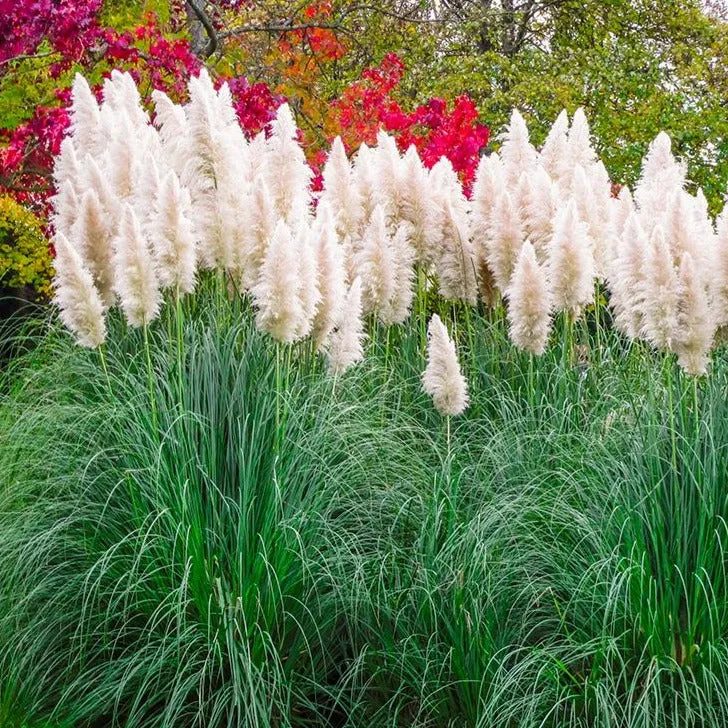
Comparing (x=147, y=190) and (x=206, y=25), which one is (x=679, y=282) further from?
(x=206, y=25)

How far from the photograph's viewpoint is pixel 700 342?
15.0ft

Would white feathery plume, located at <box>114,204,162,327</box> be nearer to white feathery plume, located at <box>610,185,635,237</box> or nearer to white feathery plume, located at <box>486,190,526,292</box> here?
white feathery plume, located at <box>486,190,526,292</box>

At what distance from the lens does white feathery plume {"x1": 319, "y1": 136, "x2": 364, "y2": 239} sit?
6832 mm

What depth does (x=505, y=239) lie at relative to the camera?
21.2 ft

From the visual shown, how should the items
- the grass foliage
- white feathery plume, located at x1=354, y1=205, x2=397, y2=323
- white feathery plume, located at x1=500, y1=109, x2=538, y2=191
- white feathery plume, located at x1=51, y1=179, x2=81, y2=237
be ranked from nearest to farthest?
the grass foliage → white feathery plume, located at x1=51, y1=179, x2=81, y2=237 → white feathery plume, located at x1=354, y1=205, x2=397, y2=323 → white feathery plume, located at x1=500, y1=109, x2=538, y2=191

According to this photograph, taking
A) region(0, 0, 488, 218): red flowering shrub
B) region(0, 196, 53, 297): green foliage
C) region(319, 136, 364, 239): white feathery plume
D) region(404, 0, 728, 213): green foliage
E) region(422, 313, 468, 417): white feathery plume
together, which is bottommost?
region(422, 313, 468, 417): white feathery plume

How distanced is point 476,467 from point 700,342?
1091 millimetres

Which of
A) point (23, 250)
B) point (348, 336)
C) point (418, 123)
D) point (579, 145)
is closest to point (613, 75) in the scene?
point (418, 123)

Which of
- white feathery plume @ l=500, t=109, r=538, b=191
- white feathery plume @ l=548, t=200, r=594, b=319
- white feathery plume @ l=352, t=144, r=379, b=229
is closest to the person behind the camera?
white feathery plume @ l=548, t=200, r=594, b=319

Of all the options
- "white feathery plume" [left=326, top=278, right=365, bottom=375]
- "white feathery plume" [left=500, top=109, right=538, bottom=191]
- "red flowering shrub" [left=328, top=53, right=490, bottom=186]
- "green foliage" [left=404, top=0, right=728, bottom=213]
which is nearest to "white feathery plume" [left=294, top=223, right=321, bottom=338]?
"white feathery plume" [left=326, top=278, right=365, bottom=375]

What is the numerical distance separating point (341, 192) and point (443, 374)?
2.31 metres

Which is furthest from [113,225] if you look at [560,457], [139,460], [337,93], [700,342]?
[337,93]

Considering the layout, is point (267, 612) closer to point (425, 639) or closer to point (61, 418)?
point (425, 639)

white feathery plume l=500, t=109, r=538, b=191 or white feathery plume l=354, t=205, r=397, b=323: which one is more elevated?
white feathery plume l=500, t=109, r=538, b=191
